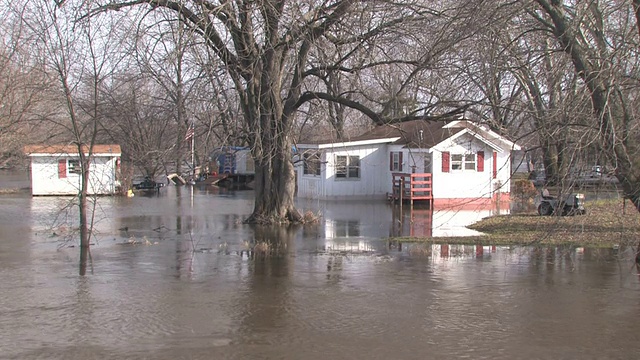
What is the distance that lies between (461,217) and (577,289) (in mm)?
12597

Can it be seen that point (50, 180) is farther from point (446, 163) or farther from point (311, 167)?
point (446, 163)

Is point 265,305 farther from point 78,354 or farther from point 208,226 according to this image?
point 208,226

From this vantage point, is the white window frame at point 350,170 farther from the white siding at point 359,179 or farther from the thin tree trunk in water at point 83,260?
the thin tree trunk in water at point 83,260

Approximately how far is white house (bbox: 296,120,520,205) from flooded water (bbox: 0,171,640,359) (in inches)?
447

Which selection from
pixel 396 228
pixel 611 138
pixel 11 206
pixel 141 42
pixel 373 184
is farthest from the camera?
pixel 373 184

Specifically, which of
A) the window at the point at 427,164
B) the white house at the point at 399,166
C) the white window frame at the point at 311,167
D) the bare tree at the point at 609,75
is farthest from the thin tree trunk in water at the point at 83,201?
the window at the point at 427,164

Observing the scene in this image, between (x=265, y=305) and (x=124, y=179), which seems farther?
(x=124, y=179)

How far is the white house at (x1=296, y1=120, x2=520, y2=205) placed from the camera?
1172 inches

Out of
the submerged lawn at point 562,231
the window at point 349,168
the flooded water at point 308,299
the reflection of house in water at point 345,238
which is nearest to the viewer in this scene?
the flooded water at point 308,299

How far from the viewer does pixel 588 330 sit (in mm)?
9539

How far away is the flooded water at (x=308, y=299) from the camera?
28.8 feet

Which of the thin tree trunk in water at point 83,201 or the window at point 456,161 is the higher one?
the window at point 456,161

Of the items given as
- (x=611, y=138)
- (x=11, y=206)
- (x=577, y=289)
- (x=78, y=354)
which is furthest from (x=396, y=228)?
(x=11, y=206)

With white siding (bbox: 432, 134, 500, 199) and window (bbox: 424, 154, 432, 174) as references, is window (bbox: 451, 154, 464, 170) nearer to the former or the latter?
white siding (bbox: 432, 134, 500, 199)
